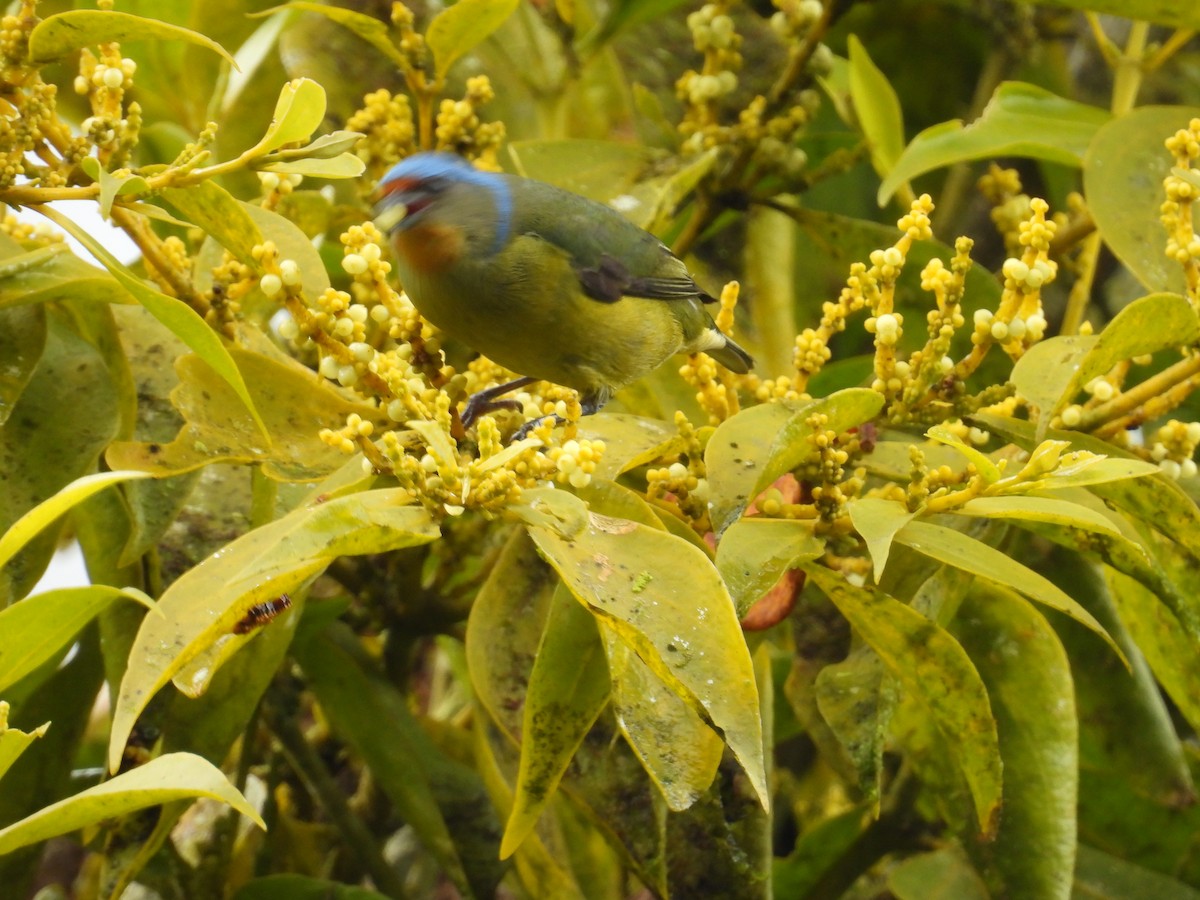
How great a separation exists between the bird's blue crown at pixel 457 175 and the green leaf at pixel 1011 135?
1.41 ft

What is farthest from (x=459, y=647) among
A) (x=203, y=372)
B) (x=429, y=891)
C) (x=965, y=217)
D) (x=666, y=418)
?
(x=965, y=217)

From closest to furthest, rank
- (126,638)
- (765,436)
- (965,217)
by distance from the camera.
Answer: (765,436) → (126,638) → (965,217)

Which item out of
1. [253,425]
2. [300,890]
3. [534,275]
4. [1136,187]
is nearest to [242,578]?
[253,425]

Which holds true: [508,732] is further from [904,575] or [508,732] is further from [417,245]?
[417,245]

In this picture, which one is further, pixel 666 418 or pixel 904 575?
pixel 666 418

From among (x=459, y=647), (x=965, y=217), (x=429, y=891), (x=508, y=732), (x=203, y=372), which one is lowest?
(x=429, y=891)

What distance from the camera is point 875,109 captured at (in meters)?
1.67

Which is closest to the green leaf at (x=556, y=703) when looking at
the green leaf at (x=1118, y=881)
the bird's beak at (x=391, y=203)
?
the bird's beak at (x=391, y=203)

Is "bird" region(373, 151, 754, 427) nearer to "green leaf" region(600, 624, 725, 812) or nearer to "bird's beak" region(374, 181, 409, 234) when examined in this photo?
"bird's beak" region(374, 181, 409, 234)

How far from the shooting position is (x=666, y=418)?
158 cm

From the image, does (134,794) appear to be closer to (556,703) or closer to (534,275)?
(556,703)

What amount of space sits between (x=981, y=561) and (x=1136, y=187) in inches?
24.8

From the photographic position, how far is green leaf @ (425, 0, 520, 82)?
1410 millimetres

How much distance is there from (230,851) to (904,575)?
0.82 m
